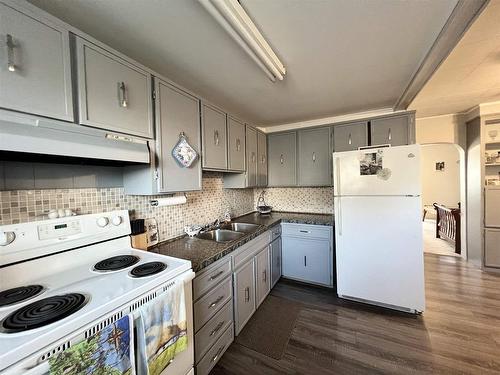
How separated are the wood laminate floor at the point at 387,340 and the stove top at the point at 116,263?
1.06 meters

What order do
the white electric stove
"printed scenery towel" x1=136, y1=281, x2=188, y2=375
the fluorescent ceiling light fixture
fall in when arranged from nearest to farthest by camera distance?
the white electric stove
"printed scenery towel" x1=136, y1=281, x2=188, y2=375
the fluorescent ceiling light fixture

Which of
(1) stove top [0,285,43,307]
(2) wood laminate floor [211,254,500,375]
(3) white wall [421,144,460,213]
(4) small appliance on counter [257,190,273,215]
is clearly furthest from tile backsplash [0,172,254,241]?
(3) white wall [421,144,460,213]

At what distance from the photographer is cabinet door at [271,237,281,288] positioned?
250cm

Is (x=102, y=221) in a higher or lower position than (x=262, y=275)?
higher

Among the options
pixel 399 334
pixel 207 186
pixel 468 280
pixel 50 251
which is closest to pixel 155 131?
pixel 50 251

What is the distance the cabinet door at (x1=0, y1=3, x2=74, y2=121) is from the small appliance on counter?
2.60 meters

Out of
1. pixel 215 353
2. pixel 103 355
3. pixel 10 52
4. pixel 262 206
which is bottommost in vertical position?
pixel 215 353

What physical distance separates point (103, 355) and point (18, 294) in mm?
501

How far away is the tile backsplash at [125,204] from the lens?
104cm

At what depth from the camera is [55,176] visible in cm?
118

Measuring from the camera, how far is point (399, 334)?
1780mm

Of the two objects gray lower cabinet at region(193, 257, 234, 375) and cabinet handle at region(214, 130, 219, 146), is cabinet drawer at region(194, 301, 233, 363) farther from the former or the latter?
cabinet handle at region(214, 130, 219, 146)

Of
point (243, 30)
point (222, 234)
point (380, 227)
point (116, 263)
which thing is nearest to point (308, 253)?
point (380, 227)

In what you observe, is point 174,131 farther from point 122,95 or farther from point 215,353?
point 215,353
